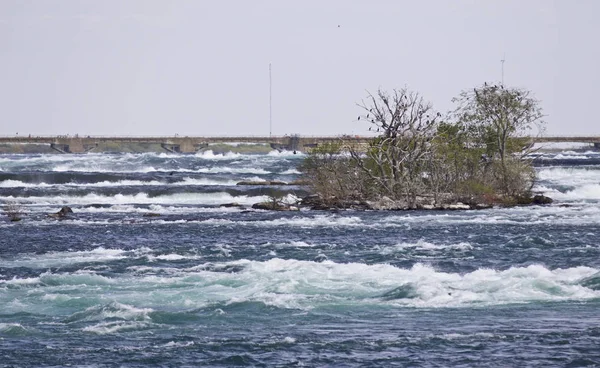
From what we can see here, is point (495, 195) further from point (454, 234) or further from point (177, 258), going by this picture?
point (177, 258)

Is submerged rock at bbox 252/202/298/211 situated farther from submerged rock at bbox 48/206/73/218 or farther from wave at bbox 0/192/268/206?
submerged rock at bbox 48/206/73/218

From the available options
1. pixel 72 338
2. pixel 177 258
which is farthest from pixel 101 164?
pixel 72 338

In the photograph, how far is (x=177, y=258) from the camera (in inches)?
1441

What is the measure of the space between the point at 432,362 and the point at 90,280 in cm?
1386

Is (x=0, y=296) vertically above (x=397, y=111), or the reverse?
(x=397, y=111)

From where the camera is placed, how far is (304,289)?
29219 mm

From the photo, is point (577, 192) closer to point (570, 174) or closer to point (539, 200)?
point (539, 200)

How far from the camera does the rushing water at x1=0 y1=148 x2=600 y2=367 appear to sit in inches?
837

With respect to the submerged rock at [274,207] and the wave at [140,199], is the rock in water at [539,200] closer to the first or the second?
the submerged rock at [274,207]

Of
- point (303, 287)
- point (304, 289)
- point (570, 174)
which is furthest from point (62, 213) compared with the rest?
point (570, 174)

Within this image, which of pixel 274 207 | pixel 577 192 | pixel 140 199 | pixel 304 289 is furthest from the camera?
pixel 577 192

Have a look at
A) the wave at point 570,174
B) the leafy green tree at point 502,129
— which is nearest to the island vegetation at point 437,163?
the leafy green tree at point 502,129

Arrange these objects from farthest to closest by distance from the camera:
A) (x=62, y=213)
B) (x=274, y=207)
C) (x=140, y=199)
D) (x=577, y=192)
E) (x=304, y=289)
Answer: (x=577, y=192), (x=140, y=199), (x=274, y=207), (x=62, y=213), (x=304, y=289)

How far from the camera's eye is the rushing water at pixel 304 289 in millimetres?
21250
